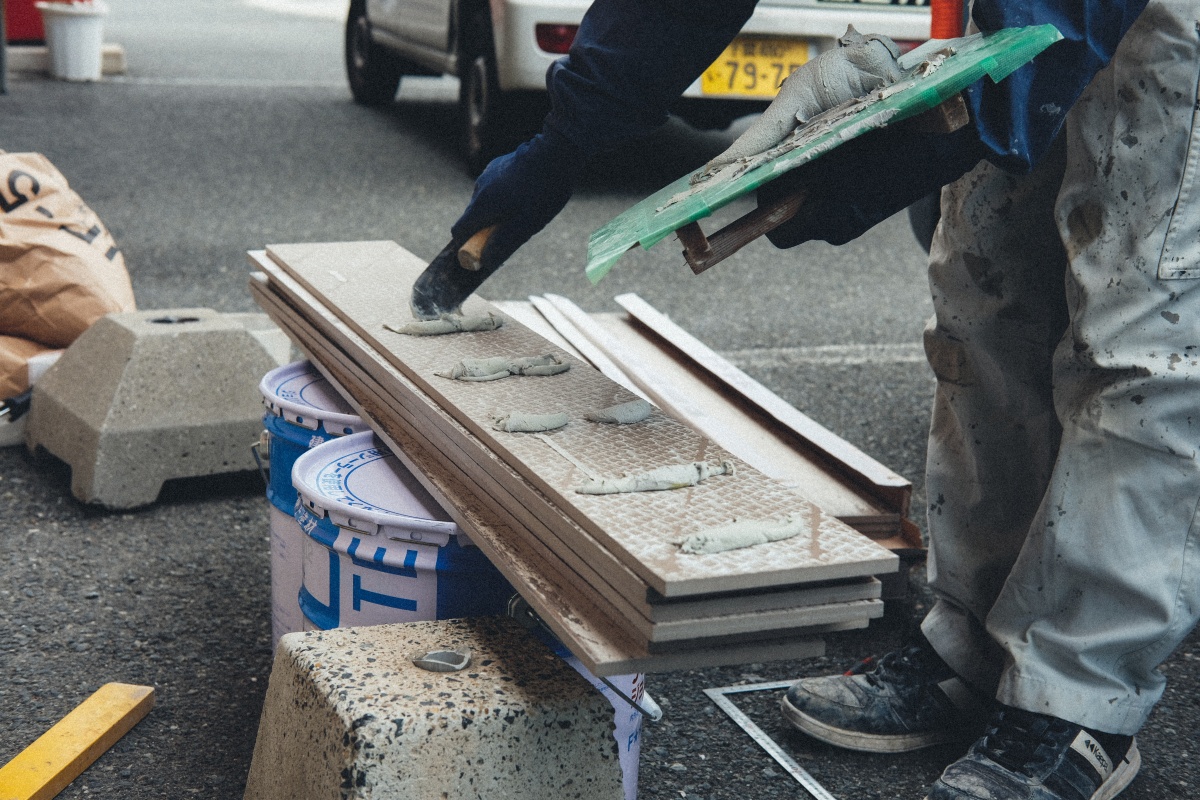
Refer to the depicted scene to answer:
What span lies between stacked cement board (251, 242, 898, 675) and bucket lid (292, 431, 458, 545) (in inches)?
1.6

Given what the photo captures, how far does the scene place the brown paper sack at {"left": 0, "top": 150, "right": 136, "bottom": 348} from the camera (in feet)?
10.2

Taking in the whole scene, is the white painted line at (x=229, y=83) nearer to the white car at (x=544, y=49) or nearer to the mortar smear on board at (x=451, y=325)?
the white car at (x=544, y=49)

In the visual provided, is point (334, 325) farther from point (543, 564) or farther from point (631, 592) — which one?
point (631, 592)

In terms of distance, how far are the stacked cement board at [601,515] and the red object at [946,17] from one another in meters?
0.82

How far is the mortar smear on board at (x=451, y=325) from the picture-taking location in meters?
2.27

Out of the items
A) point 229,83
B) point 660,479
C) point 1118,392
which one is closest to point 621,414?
point 660,479

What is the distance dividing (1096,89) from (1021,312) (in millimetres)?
390

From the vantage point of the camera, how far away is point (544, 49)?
5.52m

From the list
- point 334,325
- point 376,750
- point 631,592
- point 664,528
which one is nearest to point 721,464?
point 664,528

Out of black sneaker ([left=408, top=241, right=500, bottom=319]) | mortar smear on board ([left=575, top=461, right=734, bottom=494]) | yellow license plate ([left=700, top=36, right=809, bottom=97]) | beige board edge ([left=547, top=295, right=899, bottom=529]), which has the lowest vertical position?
beige board edge ([left=547, top=295, right=899, bottom=529])

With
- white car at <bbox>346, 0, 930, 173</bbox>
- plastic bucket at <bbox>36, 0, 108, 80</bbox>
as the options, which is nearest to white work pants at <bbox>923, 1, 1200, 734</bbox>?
white car at <bbox>346, 0, 930, 173</bbox>

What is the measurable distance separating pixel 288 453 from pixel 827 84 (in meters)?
1.10

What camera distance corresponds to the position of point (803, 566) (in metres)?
1.38

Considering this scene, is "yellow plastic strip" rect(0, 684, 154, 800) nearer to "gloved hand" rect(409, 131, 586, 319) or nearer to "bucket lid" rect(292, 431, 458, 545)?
"bucket lid" rect(292, 431, 458, 545)
